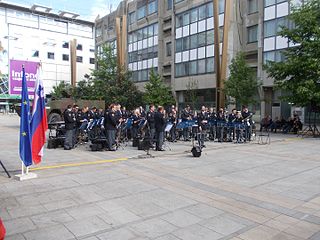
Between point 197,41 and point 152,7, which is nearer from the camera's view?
point 197,41

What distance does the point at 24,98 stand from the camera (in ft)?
26.3

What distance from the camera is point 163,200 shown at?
6340 mm

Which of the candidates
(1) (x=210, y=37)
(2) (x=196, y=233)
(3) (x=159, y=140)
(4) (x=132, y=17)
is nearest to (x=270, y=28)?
(1) (x=210, y=37)

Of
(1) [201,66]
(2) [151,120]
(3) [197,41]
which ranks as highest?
(3) [197,41]

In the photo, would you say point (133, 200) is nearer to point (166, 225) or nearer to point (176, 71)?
point (166, 225)

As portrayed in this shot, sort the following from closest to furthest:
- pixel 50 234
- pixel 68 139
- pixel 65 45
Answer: pixel 50 234
pixel 68 139
pixel 65 45

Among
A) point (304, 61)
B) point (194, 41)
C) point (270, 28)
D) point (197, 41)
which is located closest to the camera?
point (304, 61)

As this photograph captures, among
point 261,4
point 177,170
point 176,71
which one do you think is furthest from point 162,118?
point 176,71

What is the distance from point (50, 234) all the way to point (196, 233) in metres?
2.10

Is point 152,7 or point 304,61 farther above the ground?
point 152,7

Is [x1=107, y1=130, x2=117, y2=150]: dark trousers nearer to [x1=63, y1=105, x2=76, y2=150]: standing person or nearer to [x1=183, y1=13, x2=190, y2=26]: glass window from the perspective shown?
[x1=63, y1=105, x2=76, y2=150]: standing person

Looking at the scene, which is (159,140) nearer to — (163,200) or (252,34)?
(163,200)

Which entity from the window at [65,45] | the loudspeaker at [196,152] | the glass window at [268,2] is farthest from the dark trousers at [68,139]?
the window at [65,45]

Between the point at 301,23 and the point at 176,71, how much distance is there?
79.9 ft
